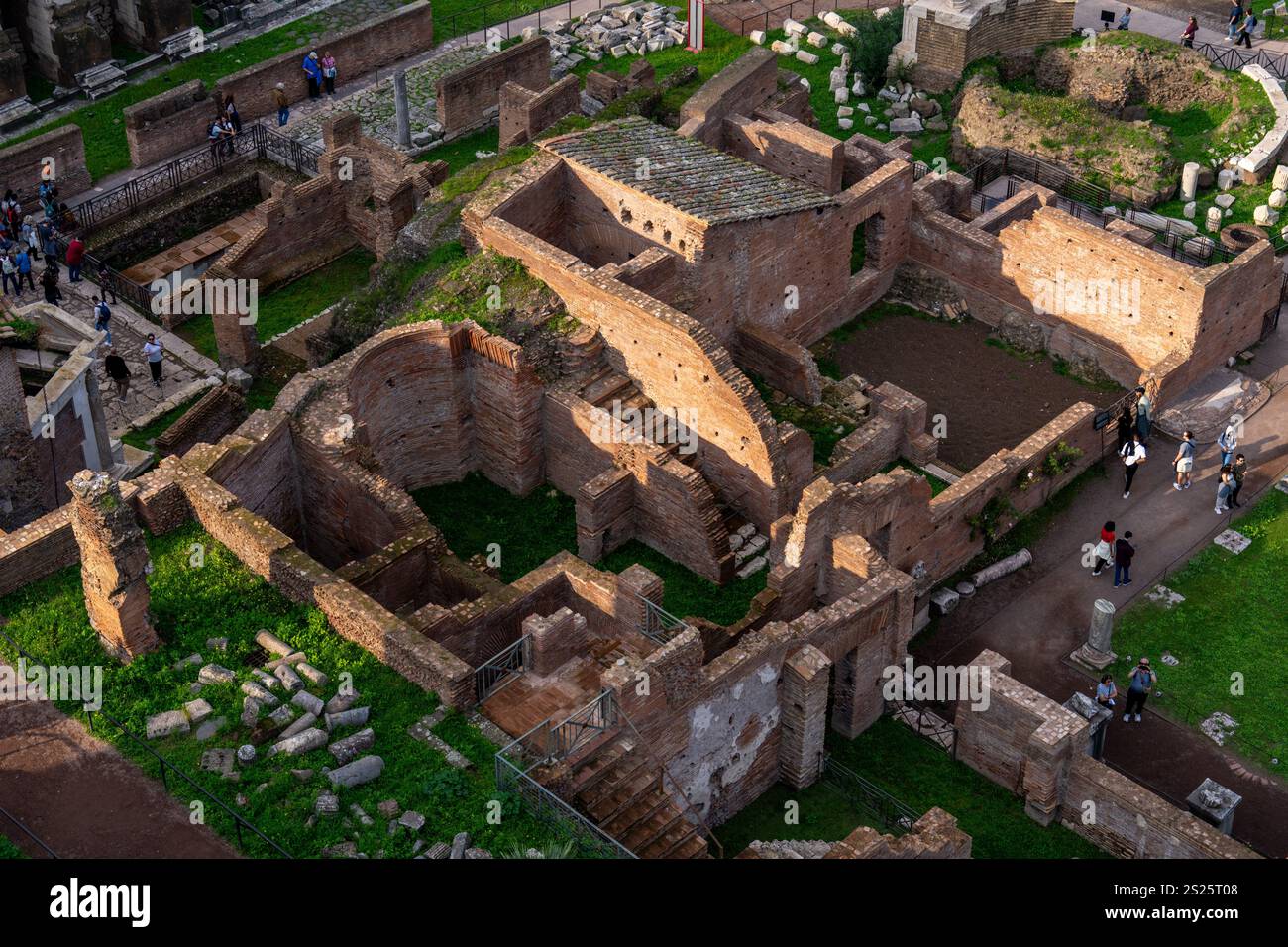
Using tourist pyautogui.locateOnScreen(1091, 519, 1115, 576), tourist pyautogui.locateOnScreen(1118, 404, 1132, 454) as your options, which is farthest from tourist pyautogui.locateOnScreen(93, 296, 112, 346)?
tourist pyautogui.locateOnScreen(1118, 404, 1132, 454)

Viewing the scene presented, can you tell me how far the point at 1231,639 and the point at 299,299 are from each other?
743 inches

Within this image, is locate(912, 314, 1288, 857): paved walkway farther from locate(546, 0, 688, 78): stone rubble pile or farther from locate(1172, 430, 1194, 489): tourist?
locate(546, 0, 688, 78): stone rubble pile

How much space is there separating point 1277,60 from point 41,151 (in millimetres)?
28322

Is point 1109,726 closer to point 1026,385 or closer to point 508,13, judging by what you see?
point 1026,385

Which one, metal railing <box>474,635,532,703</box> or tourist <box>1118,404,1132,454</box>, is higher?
metal railing <box>474,635,532,703</box>

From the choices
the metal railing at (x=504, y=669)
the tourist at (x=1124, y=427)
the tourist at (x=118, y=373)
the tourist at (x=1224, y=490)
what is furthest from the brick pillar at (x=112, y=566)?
the tourist at (x=1224, y=490)

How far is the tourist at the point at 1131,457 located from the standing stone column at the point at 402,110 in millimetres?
18051

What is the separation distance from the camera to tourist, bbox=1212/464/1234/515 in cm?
3522

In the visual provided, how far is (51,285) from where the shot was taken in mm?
40031

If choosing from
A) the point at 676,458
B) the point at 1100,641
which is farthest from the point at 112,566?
the point at 1100,641

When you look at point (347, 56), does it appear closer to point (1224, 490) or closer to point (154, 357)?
point (154, 357)

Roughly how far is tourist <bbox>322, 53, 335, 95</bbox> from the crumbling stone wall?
2426cm

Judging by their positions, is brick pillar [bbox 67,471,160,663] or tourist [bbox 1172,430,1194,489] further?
tourist [bbox 1172,430,1194,489]

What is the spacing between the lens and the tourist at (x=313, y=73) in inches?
1881
